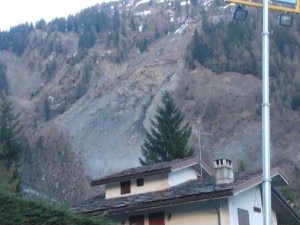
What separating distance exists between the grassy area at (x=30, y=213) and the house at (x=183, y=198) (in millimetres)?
11400

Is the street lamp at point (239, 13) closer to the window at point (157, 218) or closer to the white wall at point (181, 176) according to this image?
the window at point (157, 218)

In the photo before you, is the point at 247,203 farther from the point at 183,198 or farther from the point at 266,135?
the point at 266,135

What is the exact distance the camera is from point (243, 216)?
33562 mm

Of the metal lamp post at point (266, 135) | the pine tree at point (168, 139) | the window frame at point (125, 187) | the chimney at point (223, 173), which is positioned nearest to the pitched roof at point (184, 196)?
the chimney at point (223, 173)

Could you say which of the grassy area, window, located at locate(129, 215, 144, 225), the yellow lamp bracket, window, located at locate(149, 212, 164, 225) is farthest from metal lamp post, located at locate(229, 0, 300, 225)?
window, located at locate(129, 215, 144, 225)

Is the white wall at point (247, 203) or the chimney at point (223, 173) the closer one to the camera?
the white wall at point (247, 203)

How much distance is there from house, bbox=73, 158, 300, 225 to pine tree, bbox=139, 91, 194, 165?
21.7 m

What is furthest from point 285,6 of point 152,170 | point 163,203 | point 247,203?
point 152,170

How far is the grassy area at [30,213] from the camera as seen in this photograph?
18203 mm

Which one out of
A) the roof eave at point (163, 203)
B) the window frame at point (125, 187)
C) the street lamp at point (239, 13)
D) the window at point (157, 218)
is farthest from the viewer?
the window frame at point (125, 187)

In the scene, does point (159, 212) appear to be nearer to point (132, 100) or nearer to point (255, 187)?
point (255, 187)

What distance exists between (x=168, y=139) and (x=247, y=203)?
27.4 metres

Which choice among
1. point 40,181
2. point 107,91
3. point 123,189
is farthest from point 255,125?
point 123,189

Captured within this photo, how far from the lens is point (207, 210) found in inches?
1270
